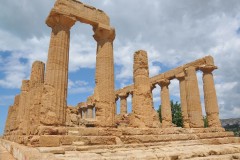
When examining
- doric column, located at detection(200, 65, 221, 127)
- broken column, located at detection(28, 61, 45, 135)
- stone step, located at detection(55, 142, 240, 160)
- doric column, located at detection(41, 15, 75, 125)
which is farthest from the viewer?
doric column, located at detection(200, 65, 221, 127)

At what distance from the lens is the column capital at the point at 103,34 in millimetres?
13391

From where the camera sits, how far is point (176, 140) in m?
12.7

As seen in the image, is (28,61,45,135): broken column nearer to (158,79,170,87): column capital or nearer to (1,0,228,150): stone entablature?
(1,0,228,150): stone entablature

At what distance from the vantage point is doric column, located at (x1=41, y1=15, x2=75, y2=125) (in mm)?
10586

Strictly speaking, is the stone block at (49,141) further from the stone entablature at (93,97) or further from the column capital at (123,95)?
the column capital at (123,95)

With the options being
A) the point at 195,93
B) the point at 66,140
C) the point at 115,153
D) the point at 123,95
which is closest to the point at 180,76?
the point at 195,93

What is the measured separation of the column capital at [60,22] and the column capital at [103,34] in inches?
68.2

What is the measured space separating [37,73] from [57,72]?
5.01 meters

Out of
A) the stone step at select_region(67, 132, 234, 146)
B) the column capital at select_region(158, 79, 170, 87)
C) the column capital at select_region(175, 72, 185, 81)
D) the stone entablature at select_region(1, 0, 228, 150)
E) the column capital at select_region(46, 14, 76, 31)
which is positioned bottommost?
the stone step at select_region(67, 132, 234, 146)

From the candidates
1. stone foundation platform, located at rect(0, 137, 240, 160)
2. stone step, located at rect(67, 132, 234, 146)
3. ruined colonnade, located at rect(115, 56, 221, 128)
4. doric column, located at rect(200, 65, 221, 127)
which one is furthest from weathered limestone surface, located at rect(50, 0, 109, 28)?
doric column, located at rect(200, 65, 221, 127)

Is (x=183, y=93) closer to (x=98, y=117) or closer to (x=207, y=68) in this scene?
(x=207, y=68)

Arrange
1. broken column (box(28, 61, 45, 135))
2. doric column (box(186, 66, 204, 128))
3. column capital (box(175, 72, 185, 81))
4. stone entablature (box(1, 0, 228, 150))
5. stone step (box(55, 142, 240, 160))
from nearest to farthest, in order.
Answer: stone step (box(55, 142, 240, 160)), stone entablature (box(1, 0, 228, 150)), broken column (box(28, 61, 45, 135)), doric column (box(186, 66, 204, 128)), column capital (box(175, 72, 185, 81))

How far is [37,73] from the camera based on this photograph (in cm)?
1545

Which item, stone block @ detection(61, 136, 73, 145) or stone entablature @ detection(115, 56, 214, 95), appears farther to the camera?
stone entablature @ detection(115, 56, 214, 95)
